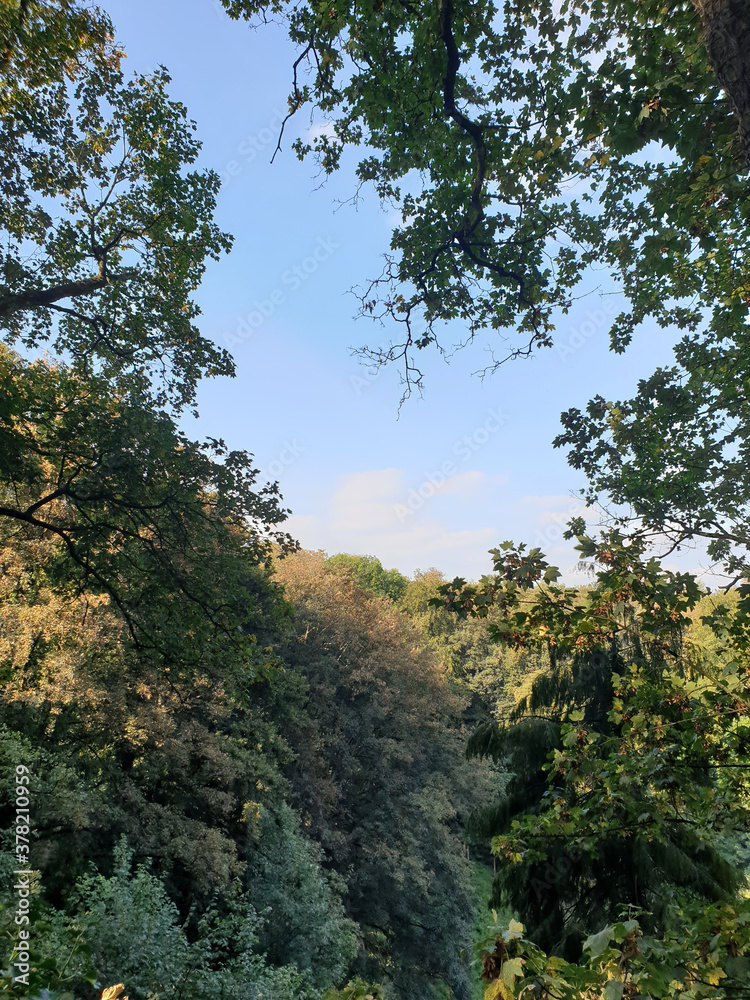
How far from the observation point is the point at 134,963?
7430mm

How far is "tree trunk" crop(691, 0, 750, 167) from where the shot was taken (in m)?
2.47

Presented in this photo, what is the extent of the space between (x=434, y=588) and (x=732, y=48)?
6.45 meters

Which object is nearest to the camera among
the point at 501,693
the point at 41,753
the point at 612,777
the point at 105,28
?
the point at 612,777

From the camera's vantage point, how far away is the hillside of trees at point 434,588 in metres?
3.45

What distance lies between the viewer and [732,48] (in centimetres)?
250

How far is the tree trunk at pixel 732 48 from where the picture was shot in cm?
247

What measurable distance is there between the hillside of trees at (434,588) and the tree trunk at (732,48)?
0.04ft

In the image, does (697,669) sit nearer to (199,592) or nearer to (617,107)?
(617,107)

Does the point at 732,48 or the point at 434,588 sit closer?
the point at 732,48

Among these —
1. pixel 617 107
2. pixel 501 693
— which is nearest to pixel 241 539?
pixel 617 107

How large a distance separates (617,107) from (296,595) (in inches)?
756

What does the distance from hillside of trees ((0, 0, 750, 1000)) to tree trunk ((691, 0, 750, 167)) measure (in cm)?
1

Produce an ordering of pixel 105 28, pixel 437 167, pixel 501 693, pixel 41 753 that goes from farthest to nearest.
→ pixel 501 693, pixel 41 753, pixel 105 28, pixel 437 167

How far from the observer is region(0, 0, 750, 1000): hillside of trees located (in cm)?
345
